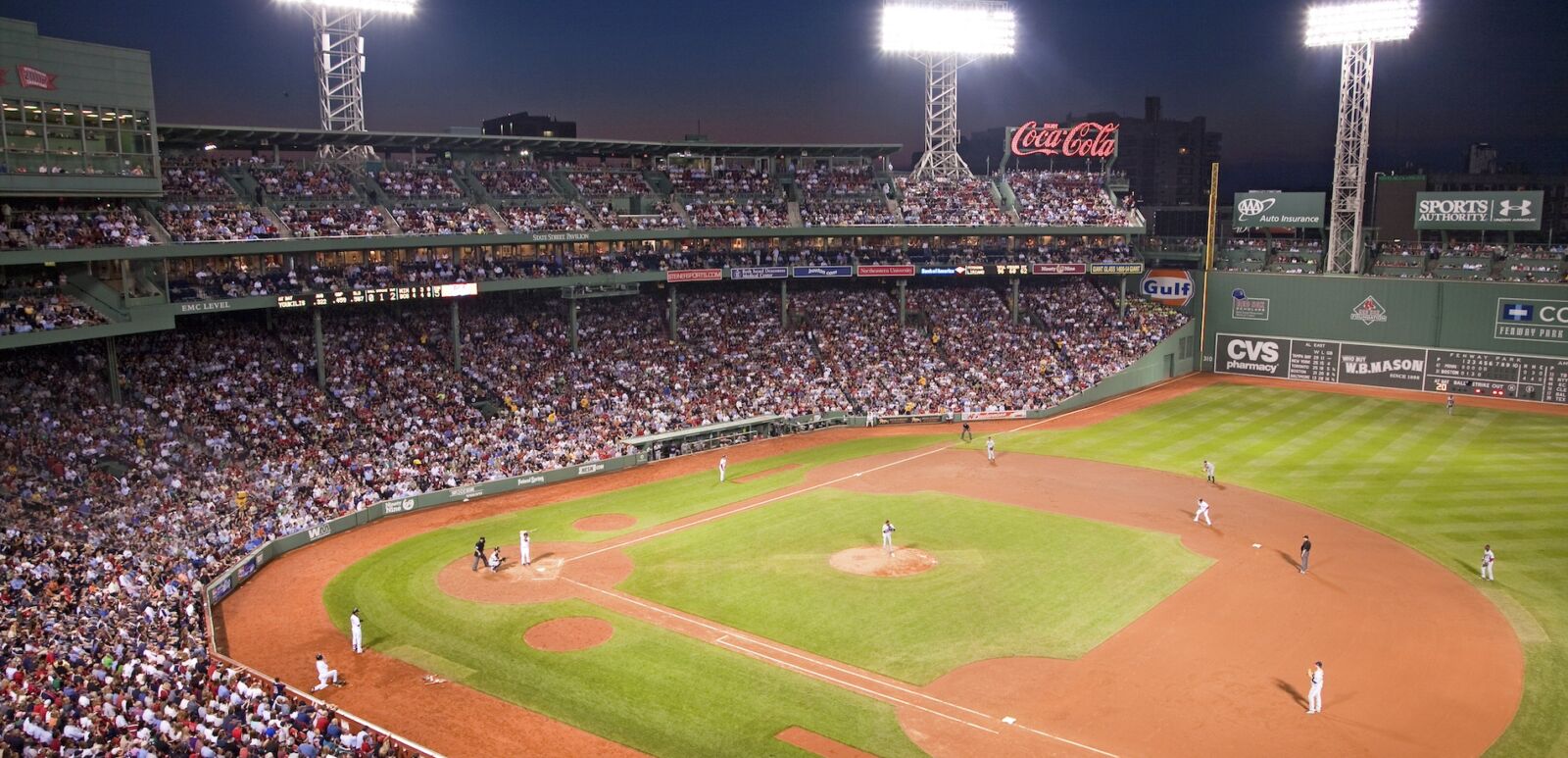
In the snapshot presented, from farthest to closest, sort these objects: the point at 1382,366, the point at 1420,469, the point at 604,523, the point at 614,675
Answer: the point at 1382,366
the point at 1420,469
the point at 604,523
the point at 614,675

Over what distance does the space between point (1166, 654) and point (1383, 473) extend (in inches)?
856

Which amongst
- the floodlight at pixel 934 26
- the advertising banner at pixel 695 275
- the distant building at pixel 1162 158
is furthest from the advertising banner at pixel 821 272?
the distant building at pixel 1162 158

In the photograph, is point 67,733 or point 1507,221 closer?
point 67,733

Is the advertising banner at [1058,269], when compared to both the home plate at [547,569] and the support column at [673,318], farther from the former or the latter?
the home plate at [547,569]

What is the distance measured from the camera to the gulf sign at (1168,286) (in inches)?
2516

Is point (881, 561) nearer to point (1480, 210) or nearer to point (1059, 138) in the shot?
point (1059, 138)

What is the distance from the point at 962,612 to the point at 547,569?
12.0 metres

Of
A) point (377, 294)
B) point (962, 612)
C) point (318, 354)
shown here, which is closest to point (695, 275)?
point (377, 294)

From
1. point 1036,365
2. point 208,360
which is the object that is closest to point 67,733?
point 208,360

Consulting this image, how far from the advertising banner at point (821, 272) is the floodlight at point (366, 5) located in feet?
74.9

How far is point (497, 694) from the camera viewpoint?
2200 centimetres

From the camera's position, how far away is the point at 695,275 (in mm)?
52656

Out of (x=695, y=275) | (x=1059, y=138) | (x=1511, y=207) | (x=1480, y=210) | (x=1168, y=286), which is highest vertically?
(x=1059, y=138)

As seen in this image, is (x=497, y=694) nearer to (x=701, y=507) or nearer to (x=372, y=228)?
(x=701, y=507)
